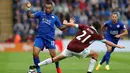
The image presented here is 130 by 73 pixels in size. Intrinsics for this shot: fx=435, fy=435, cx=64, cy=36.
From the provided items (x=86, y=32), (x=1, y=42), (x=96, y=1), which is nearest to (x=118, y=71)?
(x=86, y=32)

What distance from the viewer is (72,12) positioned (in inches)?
1320

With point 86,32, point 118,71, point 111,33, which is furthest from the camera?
point 111,33

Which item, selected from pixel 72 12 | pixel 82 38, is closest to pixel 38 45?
pixel 82 38

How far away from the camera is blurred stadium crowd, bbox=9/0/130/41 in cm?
3222

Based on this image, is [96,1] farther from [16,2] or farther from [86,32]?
[86,32]

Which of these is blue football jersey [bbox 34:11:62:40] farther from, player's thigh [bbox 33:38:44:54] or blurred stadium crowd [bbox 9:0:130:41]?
blurred stadium crowd [bbox 9:0:130:41]

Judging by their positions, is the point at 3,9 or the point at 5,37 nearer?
the point at 5,37

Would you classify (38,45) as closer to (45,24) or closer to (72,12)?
(45,24)

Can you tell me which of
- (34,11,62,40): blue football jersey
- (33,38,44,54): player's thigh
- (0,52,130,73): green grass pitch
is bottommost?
(0,52,130,73): green grass pitch

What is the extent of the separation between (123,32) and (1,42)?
48.4 feet

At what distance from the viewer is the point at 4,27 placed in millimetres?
34438

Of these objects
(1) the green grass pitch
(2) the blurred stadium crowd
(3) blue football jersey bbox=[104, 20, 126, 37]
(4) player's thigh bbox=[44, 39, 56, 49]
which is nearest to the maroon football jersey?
(4) player's thigh bbox=[44, 39, 56, 49]

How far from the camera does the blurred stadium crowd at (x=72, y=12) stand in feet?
106

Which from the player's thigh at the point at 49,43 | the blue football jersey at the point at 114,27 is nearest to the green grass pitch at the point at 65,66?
the blue football jersey at the point at 114,27
